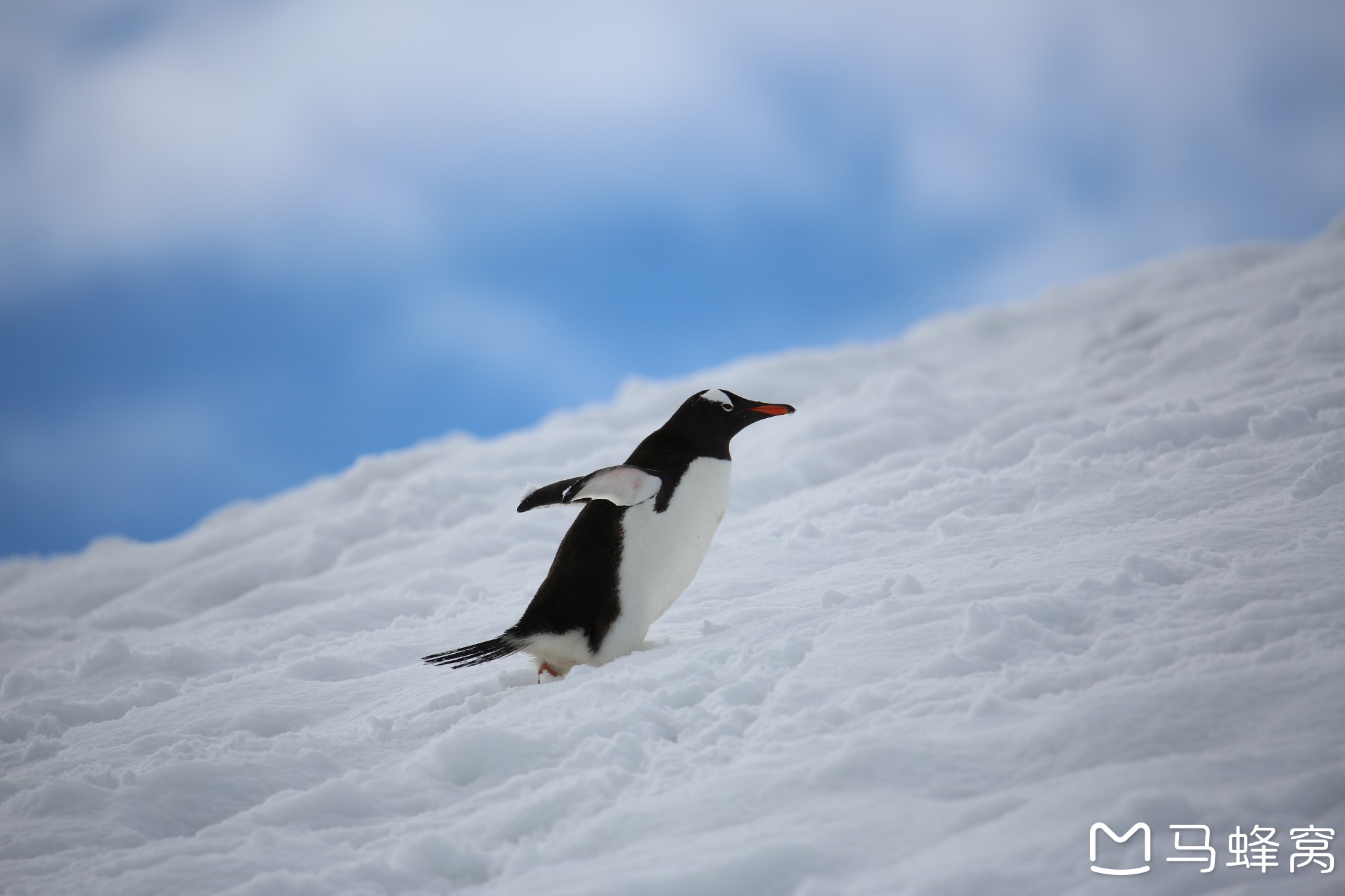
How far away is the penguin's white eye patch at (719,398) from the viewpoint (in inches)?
150

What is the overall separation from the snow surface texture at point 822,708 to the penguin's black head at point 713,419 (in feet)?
2.25

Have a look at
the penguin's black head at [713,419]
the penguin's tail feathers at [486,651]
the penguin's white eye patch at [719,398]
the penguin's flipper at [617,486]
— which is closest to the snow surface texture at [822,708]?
the penguin's tail feathers at [486,651]

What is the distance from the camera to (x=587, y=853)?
245cm

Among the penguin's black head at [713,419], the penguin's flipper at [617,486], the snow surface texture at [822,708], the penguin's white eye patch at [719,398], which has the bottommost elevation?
the snow surface texture at [822,708]

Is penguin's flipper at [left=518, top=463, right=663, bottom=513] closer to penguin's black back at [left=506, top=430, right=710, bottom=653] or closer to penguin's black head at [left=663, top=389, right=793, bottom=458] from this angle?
penguin's black back at [left=506, top=430, right=710, bottom=653]

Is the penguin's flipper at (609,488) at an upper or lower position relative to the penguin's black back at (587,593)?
upper

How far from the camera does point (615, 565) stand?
3.58 metres

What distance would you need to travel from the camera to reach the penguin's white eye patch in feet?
12.5

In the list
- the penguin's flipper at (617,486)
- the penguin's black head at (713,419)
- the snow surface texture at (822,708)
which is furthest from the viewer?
the penguin's black head at (713,419)

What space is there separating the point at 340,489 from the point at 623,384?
12.0ft

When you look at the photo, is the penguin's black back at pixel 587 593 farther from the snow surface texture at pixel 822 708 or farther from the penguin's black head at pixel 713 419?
the penguin's black head at pixel 713 419

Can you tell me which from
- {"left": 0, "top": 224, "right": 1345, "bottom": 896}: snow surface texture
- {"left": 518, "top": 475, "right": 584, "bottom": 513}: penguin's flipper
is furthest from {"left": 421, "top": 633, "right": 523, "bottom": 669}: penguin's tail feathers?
{"left": 518, "top": 475, "right": 584, "bottom": 513}: penguin's flipper

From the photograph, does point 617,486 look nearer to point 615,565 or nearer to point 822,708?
point 615,565

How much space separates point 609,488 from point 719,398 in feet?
2.14
